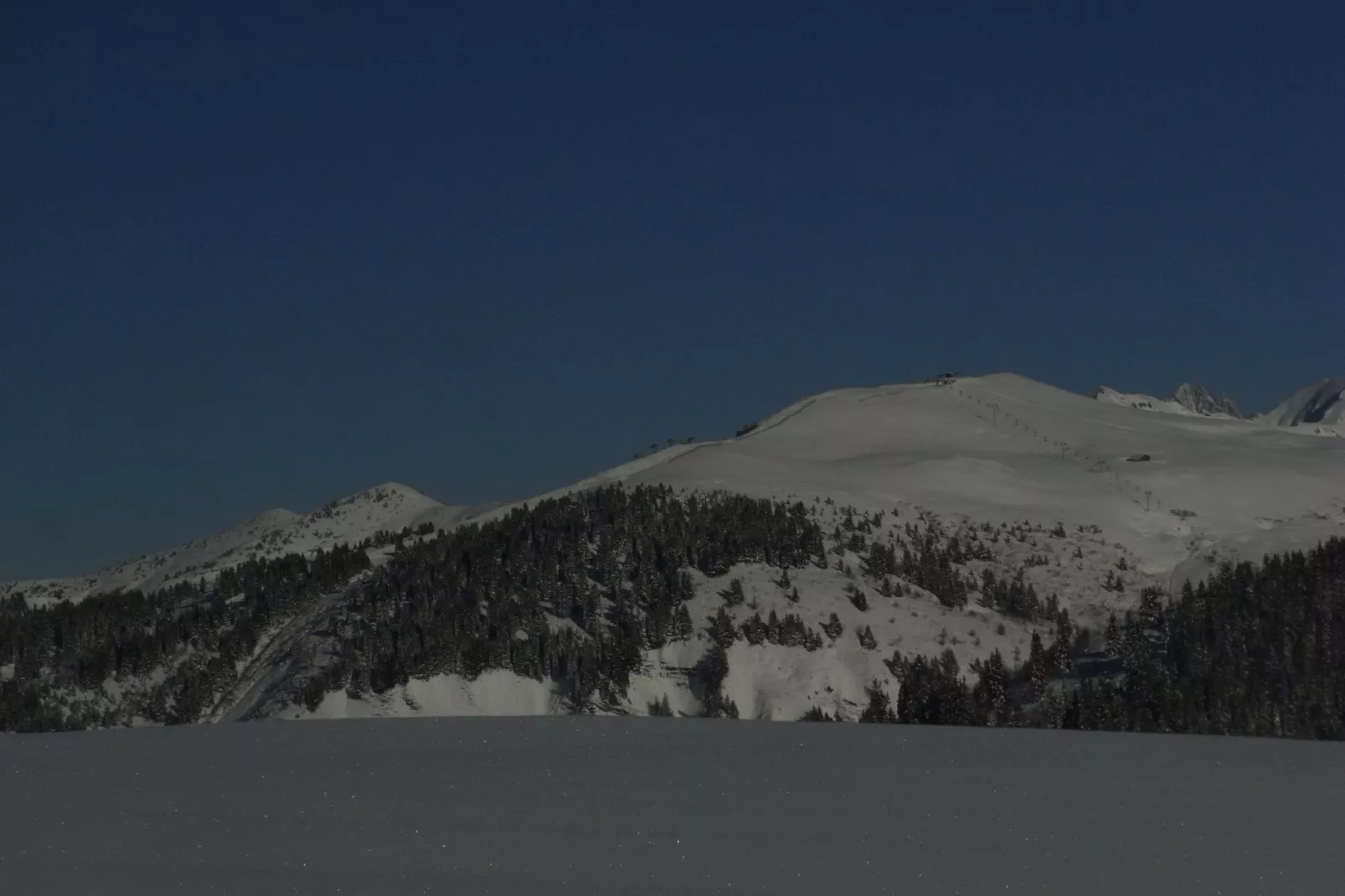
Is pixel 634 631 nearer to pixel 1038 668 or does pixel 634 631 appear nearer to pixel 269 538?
pixel 1038 668

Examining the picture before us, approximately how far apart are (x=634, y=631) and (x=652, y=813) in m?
62.3

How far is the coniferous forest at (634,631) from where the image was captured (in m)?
62.4

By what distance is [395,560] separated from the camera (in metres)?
89.1

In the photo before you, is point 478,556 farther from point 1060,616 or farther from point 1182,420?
point 1182,420

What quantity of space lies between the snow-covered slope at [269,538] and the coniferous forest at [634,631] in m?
66.6

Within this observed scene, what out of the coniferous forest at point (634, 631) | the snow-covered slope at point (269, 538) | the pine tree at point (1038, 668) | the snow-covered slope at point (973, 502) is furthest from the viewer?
the snow-covered slope at point (269, 538)

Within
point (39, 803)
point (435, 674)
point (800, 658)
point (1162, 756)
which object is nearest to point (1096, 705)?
point (800, 658)

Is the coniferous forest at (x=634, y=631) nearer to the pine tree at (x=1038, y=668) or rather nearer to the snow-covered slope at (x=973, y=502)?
the pine tree at (x=1038, y=668)

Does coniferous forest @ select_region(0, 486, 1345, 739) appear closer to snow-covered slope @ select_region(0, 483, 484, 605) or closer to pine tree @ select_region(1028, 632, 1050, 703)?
pine tree @ select_region(1028, 632, 1050, 703)

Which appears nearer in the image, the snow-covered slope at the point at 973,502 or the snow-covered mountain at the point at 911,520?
the snow-covered mountain at the point at 911,520

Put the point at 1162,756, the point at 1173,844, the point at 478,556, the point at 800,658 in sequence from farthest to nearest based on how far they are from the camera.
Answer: the point at 478,556, the point at 800,658, the point at 1162,756, the point at 1173,844

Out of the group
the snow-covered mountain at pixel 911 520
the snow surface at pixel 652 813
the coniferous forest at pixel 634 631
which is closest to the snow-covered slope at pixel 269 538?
the snow-covered mountain at pixel 911 520

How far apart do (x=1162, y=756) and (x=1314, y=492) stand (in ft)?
371

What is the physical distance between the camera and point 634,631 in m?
79.5
